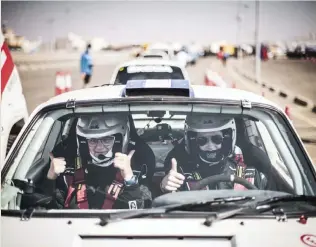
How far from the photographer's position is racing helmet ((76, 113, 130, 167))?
2988 millimetres

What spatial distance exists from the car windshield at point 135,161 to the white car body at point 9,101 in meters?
1.52

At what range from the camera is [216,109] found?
295cm

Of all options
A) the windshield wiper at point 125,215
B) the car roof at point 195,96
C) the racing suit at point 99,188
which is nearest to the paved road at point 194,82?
the car roof at point 195,96

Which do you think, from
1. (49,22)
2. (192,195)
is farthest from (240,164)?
(49,22)

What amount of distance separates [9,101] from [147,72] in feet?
13.0

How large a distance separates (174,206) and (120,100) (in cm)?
82

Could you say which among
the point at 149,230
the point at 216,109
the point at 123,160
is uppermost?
the point at 216,109

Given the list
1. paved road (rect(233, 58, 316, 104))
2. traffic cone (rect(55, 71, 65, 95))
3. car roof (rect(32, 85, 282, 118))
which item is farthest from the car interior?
traffic cone (rect(55, 71, 65, 95))

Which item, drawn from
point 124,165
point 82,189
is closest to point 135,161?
point 124,165

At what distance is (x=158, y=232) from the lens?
2209 mm

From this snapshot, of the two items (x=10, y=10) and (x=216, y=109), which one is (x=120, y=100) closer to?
(x=216, y=109)

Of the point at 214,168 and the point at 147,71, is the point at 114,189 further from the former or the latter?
the point at 147,71

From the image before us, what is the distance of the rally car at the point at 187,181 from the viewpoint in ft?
7.29

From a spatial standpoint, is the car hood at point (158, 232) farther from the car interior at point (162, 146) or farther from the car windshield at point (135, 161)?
the car interior at point (162, 146)
